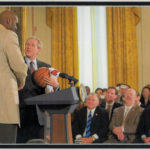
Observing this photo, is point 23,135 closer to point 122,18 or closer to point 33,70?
point 33,70

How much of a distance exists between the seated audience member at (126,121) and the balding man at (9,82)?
4.46 feet

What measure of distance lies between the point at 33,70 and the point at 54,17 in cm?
89

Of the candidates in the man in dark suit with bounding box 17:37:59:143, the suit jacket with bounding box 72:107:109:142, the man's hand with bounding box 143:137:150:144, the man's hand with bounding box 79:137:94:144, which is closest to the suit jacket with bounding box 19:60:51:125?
the man in dark suit with bounding box 17:37:59:143

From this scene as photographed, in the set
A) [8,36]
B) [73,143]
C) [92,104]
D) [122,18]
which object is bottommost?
[73,143]

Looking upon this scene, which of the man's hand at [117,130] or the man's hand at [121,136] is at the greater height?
the man's hand at [117,130]

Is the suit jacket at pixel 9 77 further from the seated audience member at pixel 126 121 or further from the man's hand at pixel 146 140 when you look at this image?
the man's hand at pixel 146 140

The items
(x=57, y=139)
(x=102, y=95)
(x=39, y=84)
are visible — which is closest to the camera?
(x=57, y=139)

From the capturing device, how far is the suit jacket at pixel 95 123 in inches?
184

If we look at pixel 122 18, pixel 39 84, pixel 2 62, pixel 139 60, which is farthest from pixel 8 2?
pixel 139 60

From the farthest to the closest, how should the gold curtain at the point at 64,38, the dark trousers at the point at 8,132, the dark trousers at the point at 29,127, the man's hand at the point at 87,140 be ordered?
the gold curtain at the point at 64,38 → the man's hand at the point at 87,140 → the dark trousers at the point at 29,127 → the dark trousers at the point at 8,132

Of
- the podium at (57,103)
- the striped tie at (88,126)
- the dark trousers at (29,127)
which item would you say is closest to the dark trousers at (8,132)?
the dark trousers at (29,127)

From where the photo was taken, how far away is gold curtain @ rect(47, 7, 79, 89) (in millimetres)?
4859

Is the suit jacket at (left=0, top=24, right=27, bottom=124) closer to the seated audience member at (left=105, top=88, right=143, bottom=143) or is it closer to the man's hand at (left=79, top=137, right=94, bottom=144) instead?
the man's hand at (left=79, top=137, right=94, bottom=144)

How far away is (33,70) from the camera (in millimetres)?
4613
